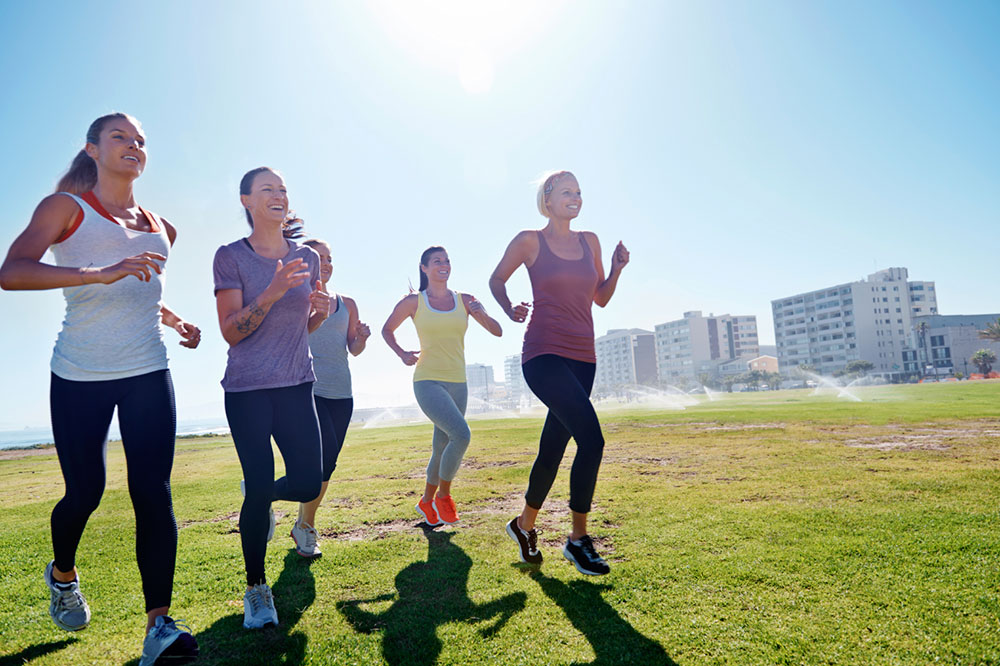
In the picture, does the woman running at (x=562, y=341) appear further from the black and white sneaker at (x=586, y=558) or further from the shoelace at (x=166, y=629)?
the shoelace at (x=166, y=629)

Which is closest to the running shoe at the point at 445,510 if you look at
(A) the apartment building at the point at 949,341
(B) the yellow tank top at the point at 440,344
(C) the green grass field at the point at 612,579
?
(C) the green grass field at the point at 612,579

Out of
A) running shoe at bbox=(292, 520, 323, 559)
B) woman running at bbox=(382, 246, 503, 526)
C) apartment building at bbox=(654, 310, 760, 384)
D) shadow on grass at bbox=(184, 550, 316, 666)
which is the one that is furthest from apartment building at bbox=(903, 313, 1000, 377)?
shadow on grass at bbox=(184, 550, 316, 666)

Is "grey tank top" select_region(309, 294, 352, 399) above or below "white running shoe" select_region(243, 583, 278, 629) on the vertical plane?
above

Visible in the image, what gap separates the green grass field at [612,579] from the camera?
2934 mm

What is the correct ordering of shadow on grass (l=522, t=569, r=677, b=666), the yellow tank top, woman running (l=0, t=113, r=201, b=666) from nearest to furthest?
shadow on grass (l=522, t=569, r=677, b=666), woman running (l=0, t=113, r=201, b=666), the yellow tank top

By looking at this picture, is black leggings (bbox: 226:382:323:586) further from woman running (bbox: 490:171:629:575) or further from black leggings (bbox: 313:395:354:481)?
woman running (bbox: 490:171:629:575)

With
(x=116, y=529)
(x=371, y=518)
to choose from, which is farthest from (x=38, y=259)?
(x=116, y=529)

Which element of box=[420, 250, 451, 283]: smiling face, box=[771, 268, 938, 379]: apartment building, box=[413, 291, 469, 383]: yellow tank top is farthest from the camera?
box=[771, 268, 938, 379]: apartment building

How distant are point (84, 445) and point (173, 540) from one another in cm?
69

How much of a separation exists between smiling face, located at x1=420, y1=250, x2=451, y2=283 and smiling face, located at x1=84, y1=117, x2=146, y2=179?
11.2 feet

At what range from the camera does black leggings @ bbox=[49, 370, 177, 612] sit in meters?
3.02

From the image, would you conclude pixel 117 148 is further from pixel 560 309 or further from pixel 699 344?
pixel 699 344

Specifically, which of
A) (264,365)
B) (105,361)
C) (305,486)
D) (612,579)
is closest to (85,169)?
(105,361)

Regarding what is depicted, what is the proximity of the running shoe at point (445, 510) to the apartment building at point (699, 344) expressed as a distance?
183m
